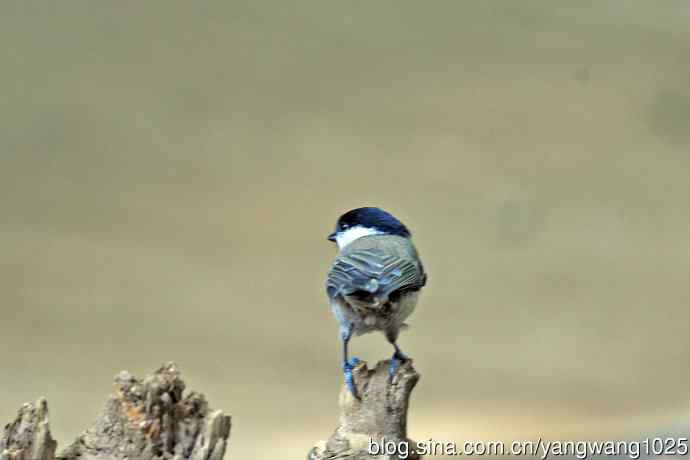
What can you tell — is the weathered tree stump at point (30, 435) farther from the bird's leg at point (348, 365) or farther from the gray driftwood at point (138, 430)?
the bird's leg at point (348, 365)

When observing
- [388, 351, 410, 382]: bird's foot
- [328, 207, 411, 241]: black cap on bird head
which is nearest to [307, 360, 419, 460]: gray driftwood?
[388, 351, 410, 382]: bird's foot

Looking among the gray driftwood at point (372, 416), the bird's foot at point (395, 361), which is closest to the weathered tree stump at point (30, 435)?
the gray driftwood at point (372, 416)

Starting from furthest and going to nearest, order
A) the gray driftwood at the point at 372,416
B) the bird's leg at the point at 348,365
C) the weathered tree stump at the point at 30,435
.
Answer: the bird's leg at the point at 348,365 < the gray driftwood at the point at 372,416 < the weathered tree stump at the point at 30,435

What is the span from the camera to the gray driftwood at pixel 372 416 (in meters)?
3.22

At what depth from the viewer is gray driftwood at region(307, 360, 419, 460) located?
10.6ft

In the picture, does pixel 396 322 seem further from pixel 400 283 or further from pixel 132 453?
pixel 132 453

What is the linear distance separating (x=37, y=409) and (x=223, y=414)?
0.69 metres

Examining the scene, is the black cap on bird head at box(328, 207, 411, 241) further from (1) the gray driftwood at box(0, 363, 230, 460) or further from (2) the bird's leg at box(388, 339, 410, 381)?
(1) the gray driftwood at box(0, 363, 230, 460)

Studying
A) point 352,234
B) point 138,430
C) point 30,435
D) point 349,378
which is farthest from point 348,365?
point 30,435

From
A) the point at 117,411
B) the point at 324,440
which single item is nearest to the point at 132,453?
the point at 117,411

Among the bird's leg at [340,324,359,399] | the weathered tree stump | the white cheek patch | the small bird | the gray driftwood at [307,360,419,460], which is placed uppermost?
the white cheek patch

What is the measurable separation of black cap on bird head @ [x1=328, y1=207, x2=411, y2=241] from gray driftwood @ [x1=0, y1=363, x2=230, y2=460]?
0.95m

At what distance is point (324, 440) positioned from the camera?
10.8 feet

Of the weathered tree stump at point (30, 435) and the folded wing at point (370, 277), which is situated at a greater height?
the folded wing at point (370, 277)
